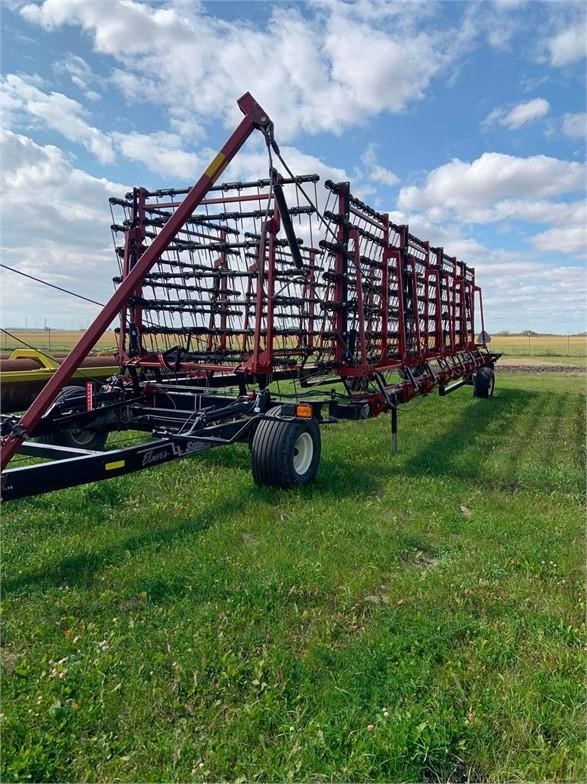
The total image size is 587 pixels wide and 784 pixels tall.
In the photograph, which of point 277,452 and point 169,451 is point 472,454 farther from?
point 169,451

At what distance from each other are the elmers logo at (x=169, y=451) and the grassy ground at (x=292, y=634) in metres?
0.52

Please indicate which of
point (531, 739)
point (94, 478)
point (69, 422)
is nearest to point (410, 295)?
point (69, 422)

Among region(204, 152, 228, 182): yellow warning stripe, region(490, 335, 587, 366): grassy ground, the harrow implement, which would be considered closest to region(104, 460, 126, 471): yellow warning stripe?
the harrow implement

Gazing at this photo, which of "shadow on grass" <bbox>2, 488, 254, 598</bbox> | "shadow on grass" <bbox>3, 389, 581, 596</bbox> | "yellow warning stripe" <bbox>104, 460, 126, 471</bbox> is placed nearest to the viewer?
"shadow on grass" <bbox>2, 488, 254, 598</bbox>

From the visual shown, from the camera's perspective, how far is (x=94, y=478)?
Result: 407 cm

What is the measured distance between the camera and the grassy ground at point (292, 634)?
2.21 m

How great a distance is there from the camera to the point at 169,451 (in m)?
4.80

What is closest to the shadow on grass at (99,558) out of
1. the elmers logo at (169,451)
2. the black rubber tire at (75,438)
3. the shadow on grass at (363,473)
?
the shadow on grass at (363,473)

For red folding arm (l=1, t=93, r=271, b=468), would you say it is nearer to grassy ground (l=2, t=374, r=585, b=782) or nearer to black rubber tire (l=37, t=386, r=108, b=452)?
grassy ground (l=2, t=374, r=585, b=782)

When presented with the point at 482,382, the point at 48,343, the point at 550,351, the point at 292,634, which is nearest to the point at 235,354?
the point at 292,634

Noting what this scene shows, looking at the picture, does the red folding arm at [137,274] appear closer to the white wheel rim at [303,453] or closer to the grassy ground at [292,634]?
the grassy ground at [292,634]

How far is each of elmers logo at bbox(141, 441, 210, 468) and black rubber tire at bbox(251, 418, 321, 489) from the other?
22.7 inches

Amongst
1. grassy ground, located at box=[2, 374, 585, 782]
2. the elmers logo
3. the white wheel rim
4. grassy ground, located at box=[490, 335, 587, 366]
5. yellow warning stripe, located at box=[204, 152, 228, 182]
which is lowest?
grassy ground, located at box=[2, 374, 585, 782]

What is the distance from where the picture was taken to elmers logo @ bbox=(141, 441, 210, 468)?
4559 millimetres
